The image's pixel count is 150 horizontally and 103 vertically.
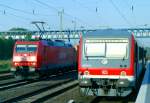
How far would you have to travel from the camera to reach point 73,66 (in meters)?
44.2

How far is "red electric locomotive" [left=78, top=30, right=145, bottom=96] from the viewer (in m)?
16.3

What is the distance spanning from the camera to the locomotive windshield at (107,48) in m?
16.5

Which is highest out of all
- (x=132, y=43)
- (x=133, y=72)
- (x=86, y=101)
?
(x=132, y=43)

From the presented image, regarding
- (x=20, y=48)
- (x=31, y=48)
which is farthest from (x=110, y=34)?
(x=20, y=48)

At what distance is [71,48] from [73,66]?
2.50m

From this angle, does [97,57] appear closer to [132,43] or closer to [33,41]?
[132,43]

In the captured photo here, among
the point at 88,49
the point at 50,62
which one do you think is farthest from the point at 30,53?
the point at 88,49

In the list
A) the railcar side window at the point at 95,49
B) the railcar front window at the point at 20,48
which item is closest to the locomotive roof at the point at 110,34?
the railcar side window at the point at 95,49

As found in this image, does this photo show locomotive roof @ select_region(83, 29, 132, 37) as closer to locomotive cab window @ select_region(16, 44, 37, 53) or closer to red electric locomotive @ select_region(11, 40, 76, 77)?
red electric locomotive @ select_region(11, 40, 76, 77)

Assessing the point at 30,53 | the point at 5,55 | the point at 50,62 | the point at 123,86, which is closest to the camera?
the point at 123,86

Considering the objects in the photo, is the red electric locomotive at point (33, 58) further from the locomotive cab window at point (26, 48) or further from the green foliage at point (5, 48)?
the green foliage at point (5, 48)

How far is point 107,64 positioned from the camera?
54.2 ft

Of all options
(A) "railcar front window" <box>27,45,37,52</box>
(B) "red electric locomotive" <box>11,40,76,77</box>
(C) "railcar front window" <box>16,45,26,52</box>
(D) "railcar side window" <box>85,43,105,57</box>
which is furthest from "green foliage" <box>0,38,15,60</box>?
(D) "railcar side window" <box>85,43,105,57</box>

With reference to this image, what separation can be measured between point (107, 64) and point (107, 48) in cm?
63
